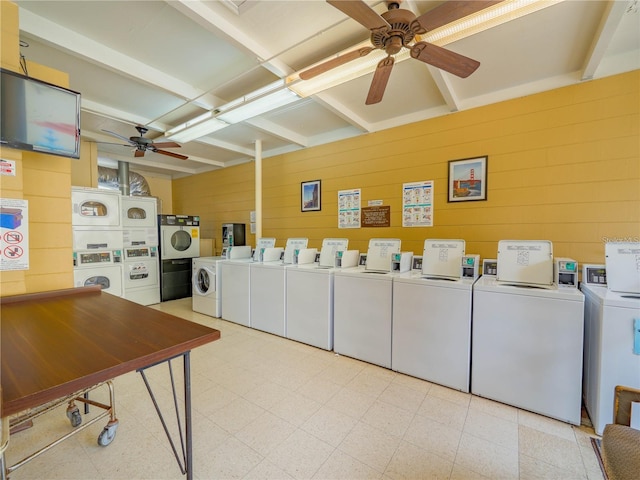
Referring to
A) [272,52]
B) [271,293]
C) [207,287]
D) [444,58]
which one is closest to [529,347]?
[444,58]

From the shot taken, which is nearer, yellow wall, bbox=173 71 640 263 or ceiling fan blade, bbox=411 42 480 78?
ceiling fan blade, bbox=411 42 480 78

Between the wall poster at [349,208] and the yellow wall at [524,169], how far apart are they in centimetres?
10

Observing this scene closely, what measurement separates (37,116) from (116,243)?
3347mm

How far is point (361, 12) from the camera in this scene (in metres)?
1.56

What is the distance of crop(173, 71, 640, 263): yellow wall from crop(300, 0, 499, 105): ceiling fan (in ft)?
4.76

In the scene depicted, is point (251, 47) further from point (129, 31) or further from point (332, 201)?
point (332, 201)

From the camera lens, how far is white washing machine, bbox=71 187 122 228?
4.15m

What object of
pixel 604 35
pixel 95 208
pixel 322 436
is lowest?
pixel 322 436

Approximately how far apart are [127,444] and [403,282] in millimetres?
2534

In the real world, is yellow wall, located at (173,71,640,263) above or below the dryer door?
above

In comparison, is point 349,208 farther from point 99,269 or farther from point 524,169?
point 99,269

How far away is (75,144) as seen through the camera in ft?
6.54

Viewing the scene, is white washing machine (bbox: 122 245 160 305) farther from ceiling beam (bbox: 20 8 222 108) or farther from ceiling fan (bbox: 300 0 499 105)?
ceiling fan (bbox: 300 0 499 105)

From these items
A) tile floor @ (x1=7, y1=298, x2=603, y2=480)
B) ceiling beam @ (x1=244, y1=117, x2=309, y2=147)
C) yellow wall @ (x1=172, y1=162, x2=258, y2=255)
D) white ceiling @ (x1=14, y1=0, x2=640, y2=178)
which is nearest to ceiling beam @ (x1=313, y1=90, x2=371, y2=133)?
white ceiling @ (x1=14, y1=0, x2=640, y2=178)
